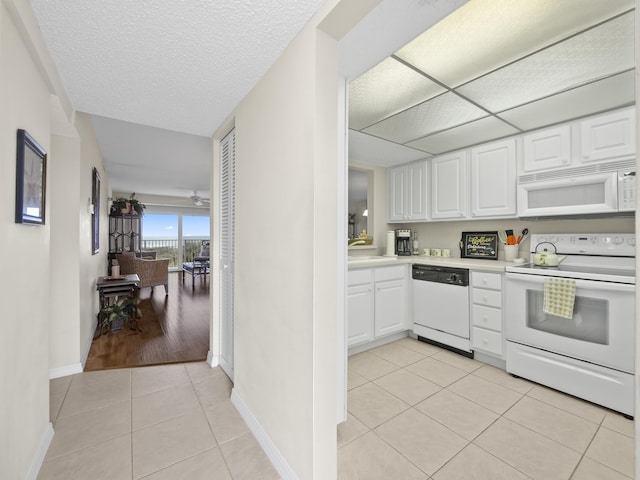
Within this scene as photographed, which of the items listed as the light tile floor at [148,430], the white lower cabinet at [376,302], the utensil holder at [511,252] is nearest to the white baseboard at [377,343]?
the white lower cabinet at [376,302]

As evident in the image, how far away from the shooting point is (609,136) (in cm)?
213

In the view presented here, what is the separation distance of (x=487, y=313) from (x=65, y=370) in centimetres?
364

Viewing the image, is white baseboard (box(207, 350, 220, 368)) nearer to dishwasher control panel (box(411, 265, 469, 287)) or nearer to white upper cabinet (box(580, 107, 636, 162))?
dishwasher control panel (box(411, 265, 469, 287))

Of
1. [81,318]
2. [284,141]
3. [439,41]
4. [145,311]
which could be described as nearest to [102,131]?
[81,318]

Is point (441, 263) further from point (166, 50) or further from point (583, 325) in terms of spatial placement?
point (166, 50)

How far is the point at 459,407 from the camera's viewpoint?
195cm

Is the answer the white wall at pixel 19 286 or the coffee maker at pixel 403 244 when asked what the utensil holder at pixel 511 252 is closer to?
the coffee maker at pixel 403 244

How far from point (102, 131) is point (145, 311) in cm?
263

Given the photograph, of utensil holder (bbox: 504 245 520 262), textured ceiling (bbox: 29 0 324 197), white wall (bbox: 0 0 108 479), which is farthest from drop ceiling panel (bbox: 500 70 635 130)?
white wall (bbox: 0 0 108 479)

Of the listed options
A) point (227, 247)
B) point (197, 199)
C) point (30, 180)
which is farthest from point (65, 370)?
point (197, 199)

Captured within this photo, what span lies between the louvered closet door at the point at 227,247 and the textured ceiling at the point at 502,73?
1.10m

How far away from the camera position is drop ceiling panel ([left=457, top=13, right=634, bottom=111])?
1.41 m

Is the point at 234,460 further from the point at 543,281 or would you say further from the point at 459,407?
the point at 543,281

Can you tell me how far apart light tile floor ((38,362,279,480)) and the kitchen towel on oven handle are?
2.15 meters
